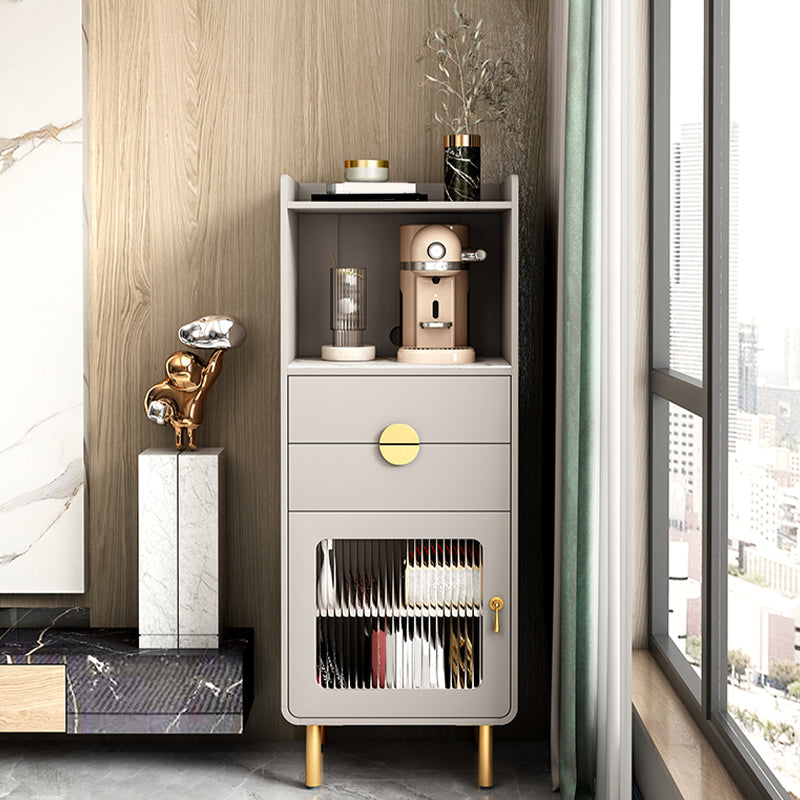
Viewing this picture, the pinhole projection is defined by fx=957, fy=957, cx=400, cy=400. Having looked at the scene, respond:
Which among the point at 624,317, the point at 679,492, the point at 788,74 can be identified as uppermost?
the point at 788,74

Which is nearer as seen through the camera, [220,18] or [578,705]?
[578,705]

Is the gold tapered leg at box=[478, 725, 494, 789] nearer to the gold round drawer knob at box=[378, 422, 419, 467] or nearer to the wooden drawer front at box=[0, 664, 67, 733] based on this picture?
the gold round drawer knob at box=[378, 422, 419, 467]

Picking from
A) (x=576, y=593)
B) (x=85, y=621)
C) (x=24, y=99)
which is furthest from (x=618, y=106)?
(x=85, y=621)

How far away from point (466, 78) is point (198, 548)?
1.46m

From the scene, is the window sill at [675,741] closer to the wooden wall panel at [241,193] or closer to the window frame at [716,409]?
the window frame at [716,409]

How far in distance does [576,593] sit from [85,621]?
1409mm

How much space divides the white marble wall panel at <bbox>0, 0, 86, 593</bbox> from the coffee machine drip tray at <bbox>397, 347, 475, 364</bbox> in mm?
932

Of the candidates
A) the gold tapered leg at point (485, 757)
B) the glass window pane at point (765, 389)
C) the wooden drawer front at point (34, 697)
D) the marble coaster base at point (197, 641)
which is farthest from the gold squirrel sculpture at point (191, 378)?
the glass window pane at point (765, 389)

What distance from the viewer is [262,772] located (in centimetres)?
253

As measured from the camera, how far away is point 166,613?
8.23 ft

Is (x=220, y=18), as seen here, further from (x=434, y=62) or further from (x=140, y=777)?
(x=140, y=777)

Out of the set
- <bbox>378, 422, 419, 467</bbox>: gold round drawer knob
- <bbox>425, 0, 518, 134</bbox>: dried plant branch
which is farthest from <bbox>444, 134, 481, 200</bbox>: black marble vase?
<bbox>378, 422, 419, 467</bbox>: gold round drawer knob

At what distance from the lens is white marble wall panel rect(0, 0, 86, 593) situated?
8.52 feet

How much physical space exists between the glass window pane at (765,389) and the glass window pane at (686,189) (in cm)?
24
